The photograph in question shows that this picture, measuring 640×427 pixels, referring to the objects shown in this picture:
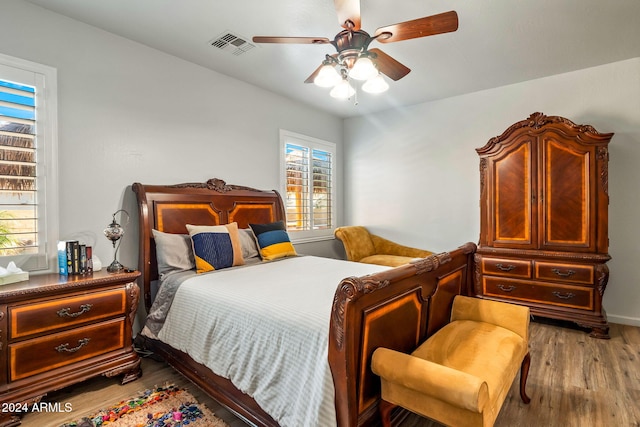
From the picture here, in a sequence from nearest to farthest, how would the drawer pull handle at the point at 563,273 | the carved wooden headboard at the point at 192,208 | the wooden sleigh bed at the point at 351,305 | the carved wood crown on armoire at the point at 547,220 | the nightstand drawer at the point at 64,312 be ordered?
the wooden sleigh bed at the point at 351,305, the nightstand drawer at the point at 64,312, the carved wooden headboard at the point at 192,208, the carved wood crown on armoire at the point at 547,220, the drawer pull handle at the point at 563,273

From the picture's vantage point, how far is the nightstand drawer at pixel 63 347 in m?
1.92

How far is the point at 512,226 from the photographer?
357 centimetres

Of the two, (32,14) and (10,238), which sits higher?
(32,14)

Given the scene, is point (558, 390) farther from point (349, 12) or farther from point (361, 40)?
point (349, 12)

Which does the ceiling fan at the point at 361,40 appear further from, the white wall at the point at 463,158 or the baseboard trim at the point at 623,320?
the baseboard trim at the point at 623,320

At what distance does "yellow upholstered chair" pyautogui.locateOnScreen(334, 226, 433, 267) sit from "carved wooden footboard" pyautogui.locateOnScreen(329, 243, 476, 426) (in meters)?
2.34

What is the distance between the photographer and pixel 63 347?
208 centimetres

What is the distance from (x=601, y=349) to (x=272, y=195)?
3.63 meters

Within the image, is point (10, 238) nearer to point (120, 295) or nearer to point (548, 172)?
point (120, 295)

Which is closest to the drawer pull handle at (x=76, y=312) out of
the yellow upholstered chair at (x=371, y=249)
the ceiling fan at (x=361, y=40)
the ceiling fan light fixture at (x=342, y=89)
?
the ceiling fan at (x=361, y=40)

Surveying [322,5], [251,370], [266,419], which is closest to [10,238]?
[251,370]

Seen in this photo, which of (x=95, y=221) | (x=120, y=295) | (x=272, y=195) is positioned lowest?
(x=120, y=295)

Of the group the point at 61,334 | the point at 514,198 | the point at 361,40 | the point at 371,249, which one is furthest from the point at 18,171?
the point at 514,198

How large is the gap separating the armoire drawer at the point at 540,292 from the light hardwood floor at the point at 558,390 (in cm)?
39
